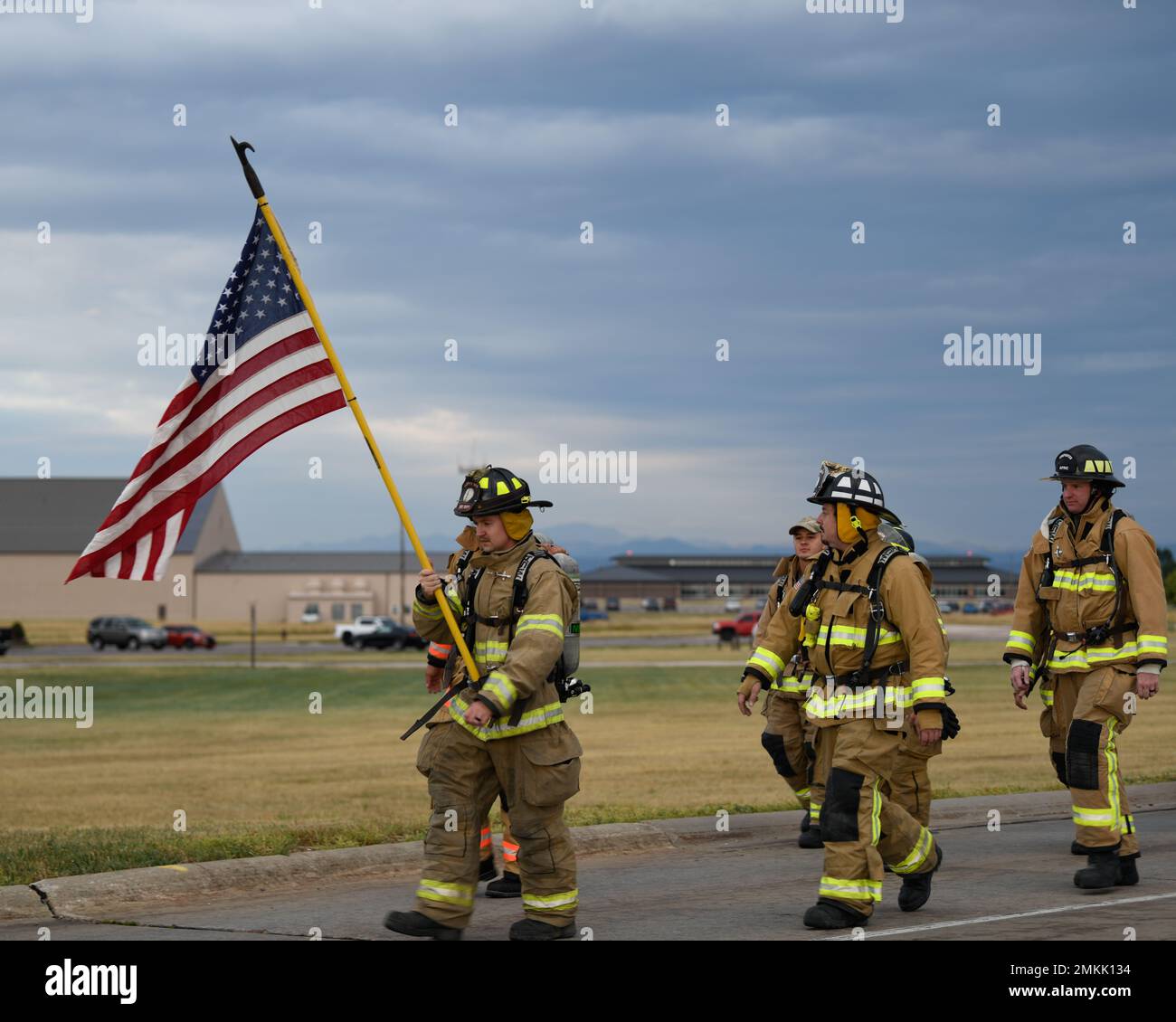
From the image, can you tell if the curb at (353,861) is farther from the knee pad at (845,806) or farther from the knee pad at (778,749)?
the knee pad at (845,806)

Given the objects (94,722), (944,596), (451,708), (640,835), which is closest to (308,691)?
(94,722)

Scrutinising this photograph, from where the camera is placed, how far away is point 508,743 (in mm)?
7184

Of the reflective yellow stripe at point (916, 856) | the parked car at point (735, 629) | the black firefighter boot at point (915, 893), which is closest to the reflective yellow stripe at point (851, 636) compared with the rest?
the reflective yellow stripe at point (916, 856)

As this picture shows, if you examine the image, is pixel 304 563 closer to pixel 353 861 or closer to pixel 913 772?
pixel 353 861

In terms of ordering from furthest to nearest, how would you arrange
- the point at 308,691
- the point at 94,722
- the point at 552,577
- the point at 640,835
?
the point at 308,691, the point at 94,722, the point at 640,835, the point at 552,577

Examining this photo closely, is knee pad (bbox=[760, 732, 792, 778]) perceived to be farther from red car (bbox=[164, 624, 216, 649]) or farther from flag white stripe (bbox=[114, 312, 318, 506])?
red car (bbox=[164, 624, 216, 649])

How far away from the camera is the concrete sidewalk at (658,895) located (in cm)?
726

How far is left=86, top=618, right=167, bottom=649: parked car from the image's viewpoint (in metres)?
73.9

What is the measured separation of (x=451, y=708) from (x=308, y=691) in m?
32.7

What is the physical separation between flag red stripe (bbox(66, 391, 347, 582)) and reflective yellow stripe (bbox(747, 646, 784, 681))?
2601 mm

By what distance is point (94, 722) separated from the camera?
30.6m

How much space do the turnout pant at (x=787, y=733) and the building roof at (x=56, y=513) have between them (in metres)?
99.9
